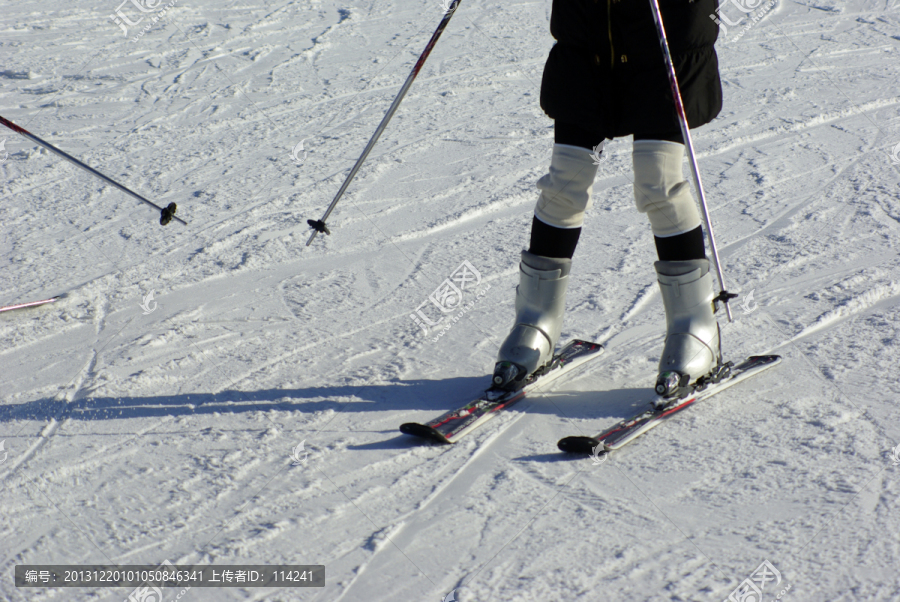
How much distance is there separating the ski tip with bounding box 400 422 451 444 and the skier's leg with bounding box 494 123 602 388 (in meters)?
0.34

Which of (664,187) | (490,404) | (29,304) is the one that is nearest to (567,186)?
(664,187)

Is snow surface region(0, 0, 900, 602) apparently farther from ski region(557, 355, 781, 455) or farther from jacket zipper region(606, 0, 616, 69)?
jacket zipper region(606, 0, 616, 69)

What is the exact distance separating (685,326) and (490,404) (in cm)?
69

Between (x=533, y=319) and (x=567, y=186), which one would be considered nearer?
(x=567, y=186)

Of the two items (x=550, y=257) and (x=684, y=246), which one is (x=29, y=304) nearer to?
(x=550, y=257)

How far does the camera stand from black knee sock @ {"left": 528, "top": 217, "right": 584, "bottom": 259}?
2.80 meters

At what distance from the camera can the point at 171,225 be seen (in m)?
4.55

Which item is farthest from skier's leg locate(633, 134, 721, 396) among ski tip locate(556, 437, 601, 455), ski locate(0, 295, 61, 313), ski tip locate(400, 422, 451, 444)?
ski locate(0, 295, 61, 313)

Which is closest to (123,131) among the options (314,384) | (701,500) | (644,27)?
(314,384)

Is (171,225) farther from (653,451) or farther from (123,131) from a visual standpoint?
(653,451)

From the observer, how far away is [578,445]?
8.04ft

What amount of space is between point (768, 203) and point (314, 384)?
2.69 metres

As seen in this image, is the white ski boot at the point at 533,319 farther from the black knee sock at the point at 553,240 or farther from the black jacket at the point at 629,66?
the black jacket at the point at 629,66

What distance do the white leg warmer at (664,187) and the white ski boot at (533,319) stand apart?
1.14 ft
